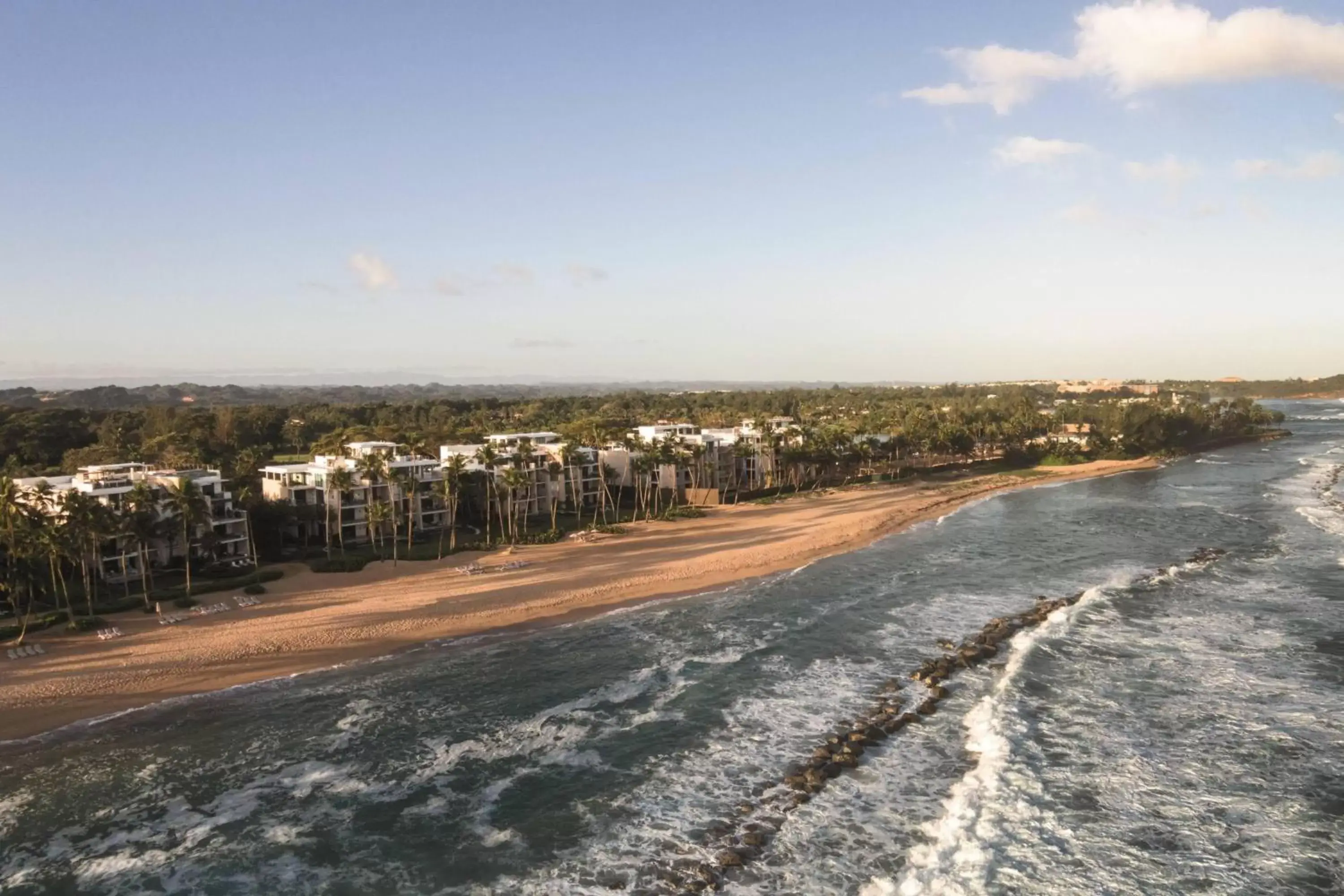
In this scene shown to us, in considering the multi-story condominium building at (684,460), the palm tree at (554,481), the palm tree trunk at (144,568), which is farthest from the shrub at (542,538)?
the palm tree trunk at (144,568)

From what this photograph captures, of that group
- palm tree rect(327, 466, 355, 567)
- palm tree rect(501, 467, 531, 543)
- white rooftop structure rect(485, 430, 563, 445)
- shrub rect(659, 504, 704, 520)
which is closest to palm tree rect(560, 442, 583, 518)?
white rooftop structure rect(485, 430, 563, 445)

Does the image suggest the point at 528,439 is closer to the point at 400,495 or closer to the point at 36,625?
the point at 400,495

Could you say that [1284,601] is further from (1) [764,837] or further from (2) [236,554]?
(2) [236,554]

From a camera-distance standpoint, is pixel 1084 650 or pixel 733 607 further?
pixel 733 607

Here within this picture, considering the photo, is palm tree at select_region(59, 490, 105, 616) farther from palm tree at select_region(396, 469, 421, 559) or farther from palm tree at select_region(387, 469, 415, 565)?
palm tree at select_region(396, 469, 421, 559)

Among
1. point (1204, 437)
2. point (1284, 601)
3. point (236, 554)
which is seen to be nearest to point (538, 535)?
point (236, 554)

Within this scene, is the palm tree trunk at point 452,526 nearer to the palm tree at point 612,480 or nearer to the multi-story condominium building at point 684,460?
the palm tree at point 612,480
